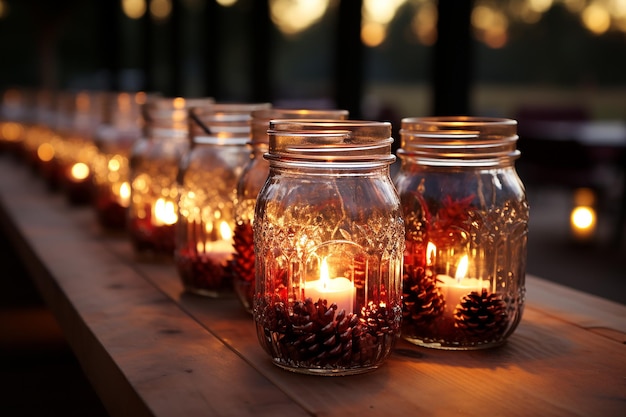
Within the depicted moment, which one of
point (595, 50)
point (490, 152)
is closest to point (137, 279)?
point (490, 152)

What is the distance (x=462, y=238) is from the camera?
1.03 m

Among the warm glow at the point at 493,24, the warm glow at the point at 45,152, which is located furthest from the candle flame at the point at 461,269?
the warm glow at the point at 493,24

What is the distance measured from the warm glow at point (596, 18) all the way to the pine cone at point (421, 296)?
398 inches

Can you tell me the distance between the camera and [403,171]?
3.60 ft

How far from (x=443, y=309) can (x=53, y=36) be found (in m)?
7.88

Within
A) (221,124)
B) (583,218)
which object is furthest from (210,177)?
(583,218)

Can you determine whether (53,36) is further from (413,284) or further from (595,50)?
(413,284)

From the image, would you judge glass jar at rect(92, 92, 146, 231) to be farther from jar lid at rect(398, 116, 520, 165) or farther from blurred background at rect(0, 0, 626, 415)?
jar lid at rect(398, 116, 520, 165)

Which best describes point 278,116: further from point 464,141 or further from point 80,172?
point 80,172

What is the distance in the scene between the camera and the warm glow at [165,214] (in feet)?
5.30

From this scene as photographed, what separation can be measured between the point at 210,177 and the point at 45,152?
2.02m

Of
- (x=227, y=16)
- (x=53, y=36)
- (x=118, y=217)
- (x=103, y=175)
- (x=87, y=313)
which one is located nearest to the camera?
(x=87, y=313)

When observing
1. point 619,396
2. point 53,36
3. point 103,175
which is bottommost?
point 619,396

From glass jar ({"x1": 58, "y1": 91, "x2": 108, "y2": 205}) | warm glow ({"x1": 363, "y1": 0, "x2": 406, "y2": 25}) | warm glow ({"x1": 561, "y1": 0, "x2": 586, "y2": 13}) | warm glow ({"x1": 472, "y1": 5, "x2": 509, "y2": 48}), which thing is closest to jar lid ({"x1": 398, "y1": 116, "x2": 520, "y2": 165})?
glass jar ({"x1": 58, "y1": 91, "x2": 108, "y2": 205})
